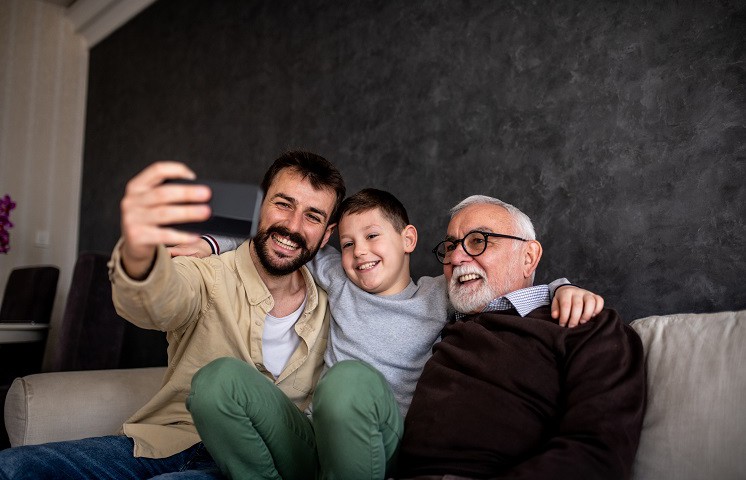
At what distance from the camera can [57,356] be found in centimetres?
259

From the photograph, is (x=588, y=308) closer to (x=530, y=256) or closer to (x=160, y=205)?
(x=530, y=256)

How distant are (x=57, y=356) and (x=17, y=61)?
2.82 meters

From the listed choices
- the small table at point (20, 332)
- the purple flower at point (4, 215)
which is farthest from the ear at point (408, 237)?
the purple flower at point (4, 215)

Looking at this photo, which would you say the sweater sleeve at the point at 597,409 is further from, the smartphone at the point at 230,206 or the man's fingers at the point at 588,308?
the smartphone at the point at 230,206

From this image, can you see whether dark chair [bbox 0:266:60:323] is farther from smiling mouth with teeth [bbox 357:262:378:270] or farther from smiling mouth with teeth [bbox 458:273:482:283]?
smiling mouth with teeth [bbox 458:273:482:283]

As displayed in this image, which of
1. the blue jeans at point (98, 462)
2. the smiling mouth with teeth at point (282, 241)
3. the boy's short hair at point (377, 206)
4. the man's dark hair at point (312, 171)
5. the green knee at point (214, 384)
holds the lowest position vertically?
the blue jeans at point (98, 462)

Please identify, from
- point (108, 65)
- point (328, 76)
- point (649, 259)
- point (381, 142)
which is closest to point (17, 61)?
point (108, 65)

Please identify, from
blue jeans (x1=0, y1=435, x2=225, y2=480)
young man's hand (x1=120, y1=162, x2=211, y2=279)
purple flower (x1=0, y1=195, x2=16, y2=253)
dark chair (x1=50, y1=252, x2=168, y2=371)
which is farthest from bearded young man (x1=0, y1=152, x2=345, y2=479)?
purple flower (x1=0, y1=195, x2=16, y2=253)

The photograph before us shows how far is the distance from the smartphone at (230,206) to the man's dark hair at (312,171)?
0.74 m

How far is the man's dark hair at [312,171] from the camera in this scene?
180 centimetres

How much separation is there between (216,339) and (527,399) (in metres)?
0.84

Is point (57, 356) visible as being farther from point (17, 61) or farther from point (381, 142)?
point (17, 61)

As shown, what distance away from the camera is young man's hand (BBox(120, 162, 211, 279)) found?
1.03 metres

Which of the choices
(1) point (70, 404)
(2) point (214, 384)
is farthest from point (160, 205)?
(1) point (70, 404)
